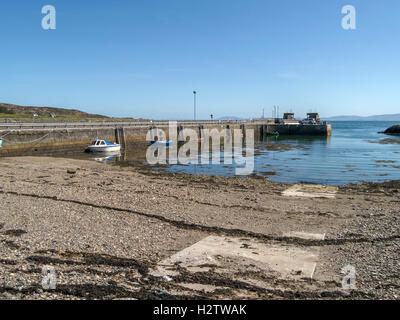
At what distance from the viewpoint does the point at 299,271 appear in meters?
8.91

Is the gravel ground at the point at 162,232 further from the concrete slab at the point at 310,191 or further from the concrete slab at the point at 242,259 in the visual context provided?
the concrete slab at the point at 310,191

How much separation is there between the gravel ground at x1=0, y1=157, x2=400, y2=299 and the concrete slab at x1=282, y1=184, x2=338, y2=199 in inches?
26.5

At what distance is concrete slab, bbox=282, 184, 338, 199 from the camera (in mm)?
19834

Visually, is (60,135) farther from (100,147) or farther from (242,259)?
(242,259)

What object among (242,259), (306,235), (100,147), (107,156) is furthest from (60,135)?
(242,259)

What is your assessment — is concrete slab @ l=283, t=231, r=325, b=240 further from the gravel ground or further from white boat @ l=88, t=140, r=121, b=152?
white boat @ l=88, t=140, r=121, b=152

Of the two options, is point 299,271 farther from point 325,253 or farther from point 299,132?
point 299,132

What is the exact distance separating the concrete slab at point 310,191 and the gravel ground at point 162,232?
672mm

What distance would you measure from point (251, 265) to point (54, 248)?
5372mm

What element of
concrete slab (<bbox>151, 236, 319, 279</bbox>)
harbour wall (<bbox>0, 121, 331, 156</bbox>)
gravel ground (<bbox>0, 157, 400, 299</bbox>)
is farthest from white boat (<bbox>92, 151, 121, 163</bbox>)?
concrete slab (<bbox>151, 236, 319, 279</bbox>)

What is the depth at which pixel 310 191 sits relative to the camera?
21.1 metres

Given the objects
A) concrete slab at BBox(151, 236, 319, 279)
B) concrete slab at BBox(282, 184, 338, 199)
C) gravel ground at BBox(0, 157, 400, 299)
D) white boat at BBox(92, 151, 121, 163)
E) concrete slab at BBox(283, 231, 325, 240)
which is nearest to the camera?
gravel ground at BBox(0, 157, 400, 299)

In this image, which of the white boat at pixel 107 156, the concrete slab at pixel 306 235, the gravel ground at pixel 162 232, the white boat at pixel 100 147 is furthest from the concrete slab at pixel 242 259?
the white boat at pixel 100 147

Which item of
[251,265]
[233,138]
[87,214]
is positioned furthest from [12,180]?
[233,138]
